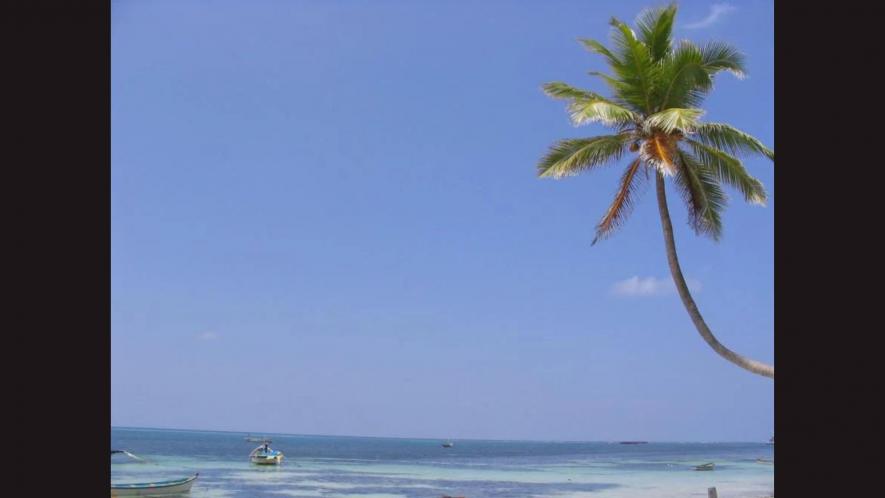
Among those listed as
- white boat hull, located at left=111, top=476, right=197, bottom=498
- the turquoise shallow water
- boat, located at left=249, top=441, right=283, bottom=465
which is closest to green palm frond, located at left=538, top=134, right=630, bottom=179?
white boat hull, located at left=111, top=476, right=197, bottom=498

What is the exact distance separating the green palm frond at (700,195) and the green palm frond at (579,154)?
0.85m

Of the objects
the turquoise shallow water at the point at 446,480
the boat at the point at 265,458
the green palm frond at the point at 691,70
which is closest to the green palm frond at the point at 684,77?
the green palm frond at the point at 691,70

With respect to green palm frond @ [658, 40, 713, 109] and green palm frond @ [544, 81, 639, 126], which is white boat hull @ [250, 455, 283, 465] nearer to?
green palm frond @ [544, 81, 639, 126]

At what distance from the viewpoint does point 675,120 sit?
10.1 m

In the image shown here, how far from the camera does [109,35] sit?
7.16ft

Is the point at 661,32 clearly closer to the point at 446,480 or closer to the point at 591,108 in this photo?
the point at 591,108

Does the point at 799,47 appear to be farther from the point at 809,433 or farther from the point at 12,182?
the point at 12,182

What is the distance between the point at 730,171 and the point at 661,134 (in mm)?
1058

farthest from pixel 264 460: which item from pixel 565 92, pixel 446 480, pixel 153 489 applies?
pixel 565 92

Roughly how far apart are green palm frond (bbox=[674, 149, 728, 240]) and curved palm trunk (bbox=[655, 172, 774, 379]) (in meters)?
0.63

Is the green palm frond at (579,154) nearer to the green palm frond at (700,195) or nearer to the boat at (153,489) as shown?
the green palm frond at (700,195)

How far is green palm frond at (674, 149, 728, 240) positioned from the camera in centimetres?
1106

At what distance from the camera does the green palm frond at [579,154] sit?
438 inches

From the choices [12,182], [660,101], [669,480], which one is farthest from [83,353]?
[669,480]
